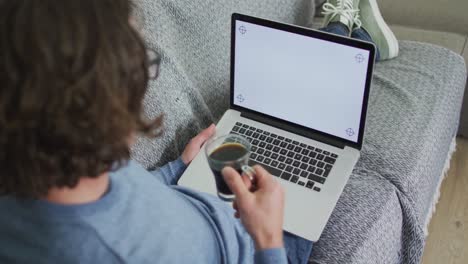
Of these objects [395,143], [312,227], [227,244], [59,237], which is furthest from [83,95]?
[395,143]

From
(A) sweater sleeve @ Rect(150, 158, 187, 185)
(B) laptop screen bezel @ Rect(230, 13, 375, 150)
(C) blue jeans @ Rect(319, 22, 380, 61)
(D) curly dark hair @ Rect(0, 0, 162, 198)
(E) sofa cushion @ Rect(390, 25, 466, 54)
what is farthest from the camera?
(E) sofa cushion @ Rect(390, 25, 466, 54)

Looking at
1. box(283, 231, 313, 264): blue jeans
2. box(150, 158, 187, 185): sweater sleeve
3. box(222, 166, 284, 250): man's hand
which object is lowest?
box(283, 231, 313, 264): blue jeans

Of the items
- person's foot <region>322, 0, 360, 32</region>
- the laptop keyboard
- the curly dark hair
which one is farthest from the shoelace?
the curly dark hair

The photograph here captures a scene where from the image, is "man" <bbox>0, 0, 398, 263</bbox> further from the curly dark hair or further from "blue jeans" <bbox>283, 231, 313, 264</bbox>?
"blue jeans" <bbox>283, 231, 313, 264</bbox>

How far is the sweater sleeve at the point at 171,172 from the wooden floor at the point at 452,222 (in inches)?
34.1

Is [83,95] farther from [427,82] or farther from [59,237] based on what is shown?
[427,82]

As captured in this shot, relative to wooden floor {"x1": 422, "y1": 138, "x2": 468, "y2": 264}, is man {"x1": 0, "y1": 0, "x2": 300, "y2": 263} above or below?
above

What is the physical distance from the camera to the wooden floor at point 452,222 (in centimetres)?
152

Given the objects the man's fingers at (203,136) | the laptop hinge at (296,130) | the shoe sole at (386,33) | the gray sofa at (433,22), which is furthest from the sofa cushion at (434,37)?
the man's fingers at (203,136)

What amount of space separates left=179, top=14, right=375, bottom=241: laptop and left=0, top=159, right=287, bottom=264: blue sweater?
0.85ft

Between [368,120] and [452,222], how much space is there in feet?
1.88

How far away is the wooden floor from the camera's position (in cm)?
152

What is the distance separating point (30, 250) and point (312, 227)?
1.83 ft

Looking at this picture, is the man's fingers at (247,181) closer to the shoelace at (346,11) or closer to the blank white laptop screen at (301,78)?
the blank white laptop screen at (301,78)
